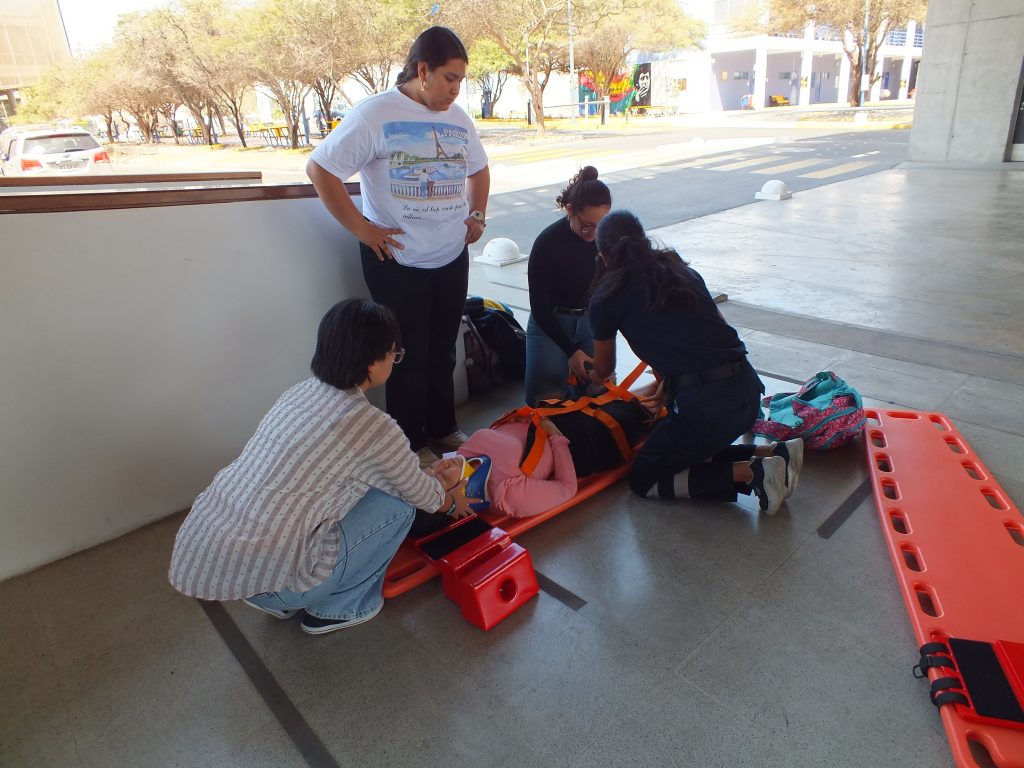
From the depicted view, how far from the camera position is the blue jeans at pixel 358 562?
73.6 inches

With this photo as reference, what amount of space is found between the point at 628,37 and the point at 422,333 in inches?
1337

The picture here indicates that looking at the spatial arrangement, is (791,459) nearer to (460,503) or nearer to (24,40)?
(460,503)

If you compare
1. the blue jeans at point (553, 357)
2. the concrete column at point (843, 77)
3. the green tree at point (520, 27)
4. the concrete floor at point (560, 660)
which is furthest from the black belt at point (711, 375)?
the concrete column at point (843, 77)

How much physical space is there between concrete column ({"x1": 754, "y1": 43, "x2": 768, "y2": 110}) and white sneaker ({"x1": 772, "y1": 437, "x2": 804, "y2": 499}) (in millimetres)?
44563

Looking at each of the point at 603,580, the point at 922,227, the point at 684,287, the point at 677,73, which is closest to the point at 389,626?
the point at 603,580

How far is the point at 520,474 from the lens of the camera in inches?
93.4

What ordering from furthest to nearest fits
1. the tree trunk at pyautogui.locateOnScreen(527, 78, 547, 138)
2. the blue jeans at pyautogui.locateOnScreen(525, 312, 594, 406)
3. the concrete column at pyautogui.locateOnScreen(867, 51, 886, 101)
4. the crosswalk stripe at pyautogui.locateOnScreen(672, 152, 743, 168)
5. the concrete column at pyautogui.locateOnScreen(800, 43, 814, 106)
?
the concrete column at pyautogui.locateOnScreen(867, 51, 886, 101) → the concrete column at pyautogui.locateOnScreen(800, 43, 814, 106) → the tree trunk at pyautogui.locateOnScreen(527, 78, 547, 138) → the crosswalk stripe at pyautogui.locateOnScreen(672, 152, 743, 168) → the blue jeans at pyautogui.locateOnScreen(525, 312, 594, 406)

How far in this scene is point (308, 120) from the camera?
2286cm

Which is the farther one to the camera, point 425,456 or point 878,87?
point 878,87

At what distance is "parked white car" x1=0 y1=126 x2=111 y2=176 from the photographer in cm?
873

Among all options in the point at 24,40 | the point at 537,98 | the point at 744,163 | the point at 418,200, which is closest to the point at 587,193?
the point at 418,200

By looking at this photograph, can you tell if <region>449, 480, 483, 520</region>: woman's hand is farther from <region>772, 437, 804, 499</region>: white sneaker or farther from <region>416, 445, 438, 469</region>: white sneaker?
<region>772, 437, 804, 499</region>: white sneaker

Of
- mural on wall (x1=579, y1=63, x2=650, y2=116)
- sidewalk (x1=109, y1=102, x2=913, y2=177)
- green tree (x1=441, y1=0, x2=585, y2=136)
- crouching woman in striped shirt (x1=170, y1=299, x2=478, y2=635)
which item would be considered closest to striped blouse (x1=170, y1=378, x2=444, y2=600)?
crouching woman in striped shirt (x1=170, y1=299, x2=478, y2=635)

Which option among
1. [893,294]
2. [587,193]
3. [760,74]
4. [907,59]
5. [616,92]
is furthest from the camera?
[907,59]
